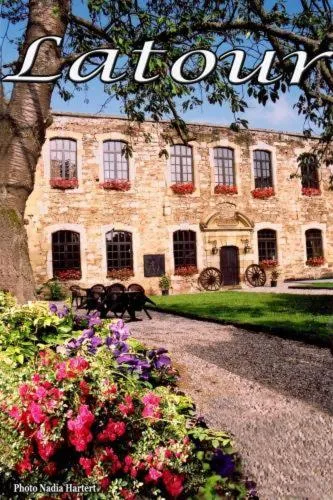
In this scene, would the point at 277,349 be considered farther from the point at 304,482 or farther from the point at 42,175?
the point at 42,175

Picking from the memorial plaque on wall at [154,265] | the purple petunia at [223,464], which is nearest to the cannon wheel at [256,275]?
the memorial plaque on wall at [154,265]

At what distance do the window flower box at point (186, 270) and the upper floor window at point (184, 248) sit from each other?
0.16 meters

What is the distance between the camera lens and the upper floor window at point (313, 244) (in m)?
20.5

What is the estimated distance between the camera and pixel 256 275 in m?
19.1

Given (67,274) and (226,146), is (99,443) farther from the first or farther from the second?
(226,146)

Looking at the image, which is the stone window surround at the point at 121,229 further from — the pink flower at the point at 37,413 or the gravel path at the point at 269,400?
the pink flower at the point at 37,413

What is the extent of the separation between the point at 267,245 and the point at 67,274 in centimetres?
874

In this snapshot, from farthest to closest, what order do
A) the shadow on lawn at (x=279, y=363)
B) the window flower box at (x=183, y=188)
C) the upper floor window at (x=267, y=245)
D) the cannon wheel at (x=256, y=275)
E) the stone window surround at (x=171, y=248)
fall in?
the upper floor window at (x=267, y=245) < the cannon wheel at (x=256, y=275) < the window flower box at (x=183, y=188) < the stone window surround at (x=171, y=248) < the shadow on lawn at (x=279, y=363)

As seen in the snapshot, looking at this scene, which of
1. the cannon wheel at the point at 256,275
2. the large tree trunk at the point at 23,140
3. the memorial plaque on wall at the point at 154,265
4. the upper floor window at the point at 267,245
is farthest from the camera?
the upper floor window at the point at 267,245

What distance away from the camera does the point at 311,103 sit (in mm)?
6883

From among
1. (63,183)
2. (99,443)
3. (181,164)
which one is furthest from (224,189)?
(99,443)

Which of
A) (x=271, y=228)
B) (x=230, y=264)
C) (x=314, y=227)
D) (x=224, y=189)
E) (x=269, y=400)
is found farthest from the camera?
(x=314, y=227)

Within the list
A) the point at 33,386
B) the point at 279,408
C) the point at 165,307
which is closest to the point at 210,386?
the point at 279,408

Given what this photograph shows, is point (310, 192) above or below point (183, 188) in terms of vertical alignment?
above
